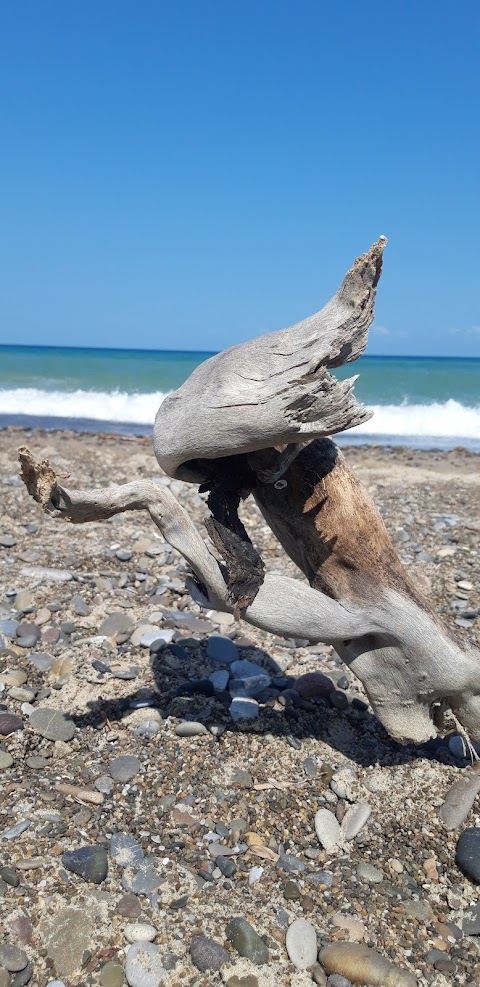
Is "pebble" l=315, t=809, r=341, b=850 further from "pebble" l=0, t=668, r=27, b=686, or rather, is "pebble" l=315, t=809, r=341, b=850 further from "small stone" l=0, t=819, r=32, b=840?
"pebble" l=0, t=668, r=27, b=686

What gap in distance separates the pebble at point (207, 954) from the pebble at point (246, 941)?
7 cm

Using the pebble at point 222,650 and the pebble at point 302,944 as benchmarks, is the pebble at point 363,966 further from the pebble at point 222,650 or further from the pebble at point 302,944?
the pebble at point 222,650

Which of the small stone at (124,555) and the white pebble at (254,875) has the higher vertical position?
the small stone at (124,555)

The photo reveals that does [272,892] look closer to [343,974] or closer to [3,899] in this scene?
[343,974]

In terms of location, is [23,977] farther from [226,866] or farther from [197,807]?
[197,807]

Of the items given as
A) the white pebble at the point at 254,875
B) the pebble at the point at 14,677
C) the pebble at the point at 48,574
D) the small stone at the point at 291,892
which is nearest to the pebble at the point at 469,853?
the small stone at the point at 291,892

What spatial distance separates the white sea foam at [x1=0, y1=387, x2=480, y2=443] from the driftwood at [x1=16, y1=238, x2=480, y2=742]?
17.2 meters

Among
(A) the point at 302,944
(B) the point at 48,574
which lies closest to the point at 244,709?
(A) the point at 302,944

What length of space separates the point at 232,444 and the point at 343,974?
92.4 inches

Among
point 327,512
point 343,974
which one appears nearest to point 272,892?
point 343,974

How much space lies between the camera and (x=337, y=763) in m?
4.20

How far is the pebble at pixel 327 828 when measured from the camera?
363 cm

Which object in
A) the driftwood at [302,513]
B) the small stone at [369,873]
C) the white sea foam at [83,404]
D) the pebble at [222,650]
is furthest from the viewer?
the white sea foam at [83,404]

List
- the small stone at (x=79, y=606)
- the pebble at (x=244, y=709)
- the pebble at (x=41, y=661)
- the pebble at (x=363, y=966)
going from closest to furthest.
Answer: the pebble at (x=363, y=966) → the pebble at (x=244, y=709) → the pebble at (x=41, y=661) → the small stone at (x=79, y=606)
